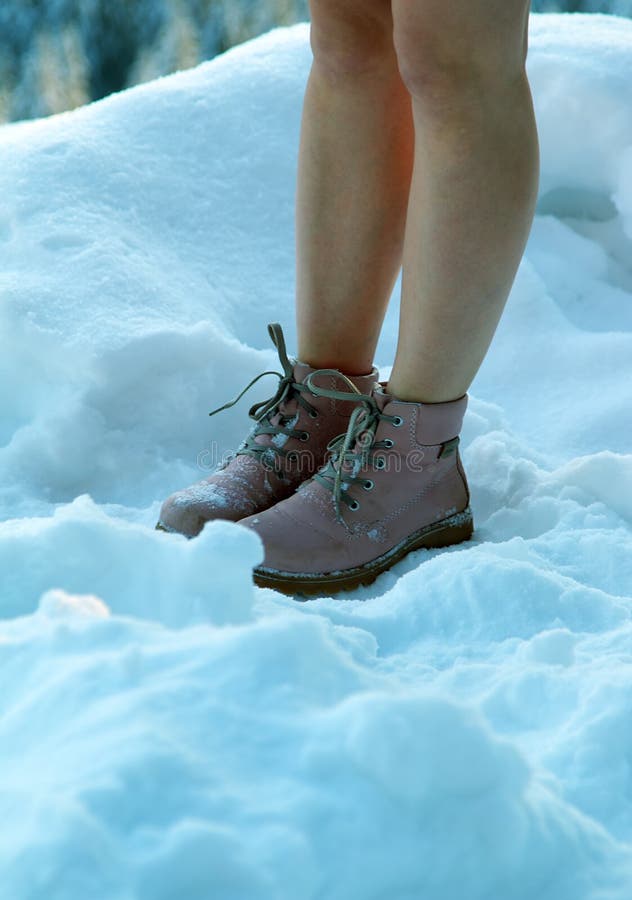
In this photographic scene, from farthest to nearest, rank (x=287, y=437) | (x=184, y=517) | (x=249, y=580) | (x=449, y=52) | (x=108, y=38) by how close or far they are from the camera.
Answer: (x=108, y=38) < (x=287, y=437) < (x=184, y=517) < (x=449, y=52) < (x=249, y=580)

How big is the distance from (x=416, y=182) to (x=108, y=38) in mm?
9829

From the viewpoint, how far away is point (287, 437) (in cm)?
124

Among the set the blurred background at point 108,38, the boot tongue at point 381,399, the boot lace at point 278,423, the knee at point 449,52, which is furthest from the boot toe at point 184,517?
the blurred background at point 108,38

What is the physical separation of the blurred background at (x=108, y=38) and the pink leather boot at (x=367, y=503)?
8595mm

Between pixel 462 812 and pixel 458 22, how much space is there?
2.44 feet

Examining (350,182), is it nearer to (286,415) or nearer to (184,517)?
(286,415)

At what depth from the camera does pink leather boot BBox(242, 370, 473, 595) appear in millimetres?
1112

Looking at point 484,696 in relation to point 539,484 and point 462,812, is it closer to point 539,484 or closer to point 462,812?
point 462,812

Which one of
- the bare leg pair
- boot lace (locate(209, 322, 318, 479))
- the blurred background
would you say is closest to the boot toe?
the bare leg pair

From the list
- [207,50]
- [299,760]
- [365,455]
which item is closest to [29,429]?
[365,455]

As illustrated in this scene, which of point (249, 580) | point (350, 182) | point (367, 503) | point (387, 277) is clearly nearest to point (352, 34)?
point (350, 182)

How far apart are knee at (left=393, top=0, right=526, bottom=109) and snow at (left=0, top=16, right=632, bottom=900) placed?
46cm

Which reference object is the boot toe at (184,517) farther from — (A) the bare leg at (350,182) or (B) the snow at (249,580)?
(A) the bare leg at (350,182)

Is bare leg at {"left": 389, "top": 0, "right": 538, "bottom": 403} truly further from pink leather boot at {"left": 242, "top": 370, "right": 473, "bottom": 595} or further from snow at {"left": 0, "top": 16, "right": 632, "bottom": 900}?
snow at {"left": 0, "top": 16, "right": 632, "bottom": 900}
